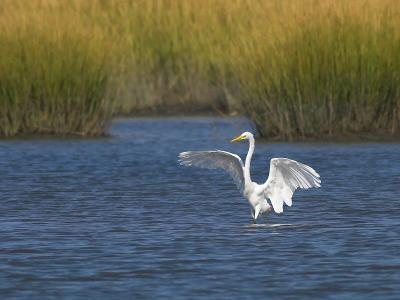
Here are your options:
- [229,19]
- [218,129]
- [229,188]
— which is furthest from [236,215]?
[229,19]

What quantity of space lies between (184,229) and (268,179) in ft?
3.04

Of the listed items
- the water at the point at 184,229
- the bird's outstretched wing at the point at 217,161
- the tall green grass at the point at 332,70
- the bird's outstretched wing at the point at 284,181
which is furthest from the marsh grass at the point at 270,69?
the bird's outstretched wing at the point at 284,181

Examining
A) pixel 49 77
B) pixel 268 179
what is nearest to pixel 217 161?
pixel 268 179

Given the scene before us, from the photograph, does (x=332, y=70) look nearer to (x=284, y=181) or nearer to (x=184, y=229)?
(x=284, y=181)

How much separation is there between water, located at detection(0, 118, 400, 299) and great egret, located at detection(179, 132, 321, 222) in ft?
0.70

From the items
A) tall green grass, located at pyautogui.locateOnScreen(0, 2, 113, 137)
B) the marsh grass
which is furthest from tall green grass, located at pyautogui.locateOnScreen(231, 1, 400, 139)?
tall green grass, located at pyautogui.locateOnScreen(0, 2, 113, 137)

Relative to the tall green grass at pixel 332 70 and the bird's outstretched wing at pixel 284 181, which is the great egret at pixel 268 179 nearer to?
the bird's outstretched wing at pixel 284 181

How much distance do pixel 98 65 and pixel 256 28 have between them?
7.40ft

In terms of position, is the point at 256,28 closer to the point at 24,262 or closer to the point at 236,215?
the point at 236,215

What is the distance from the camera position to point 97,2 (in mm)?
24766

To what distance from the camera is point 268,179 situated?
11.7 m

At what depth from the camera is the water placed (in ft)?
28.2

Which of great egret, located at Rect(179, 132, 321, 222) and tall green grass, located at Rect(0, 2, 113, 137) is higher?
tall green grass, located at Rect(0, 2, 113, 137)

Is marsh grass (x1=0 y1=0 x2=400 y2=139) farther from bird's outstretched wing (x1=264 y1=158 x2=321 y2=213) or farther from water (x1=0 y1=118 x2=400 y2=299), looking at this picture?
bird's outstretched wing (x1=264 y1=158 x2=321 y2=213)
